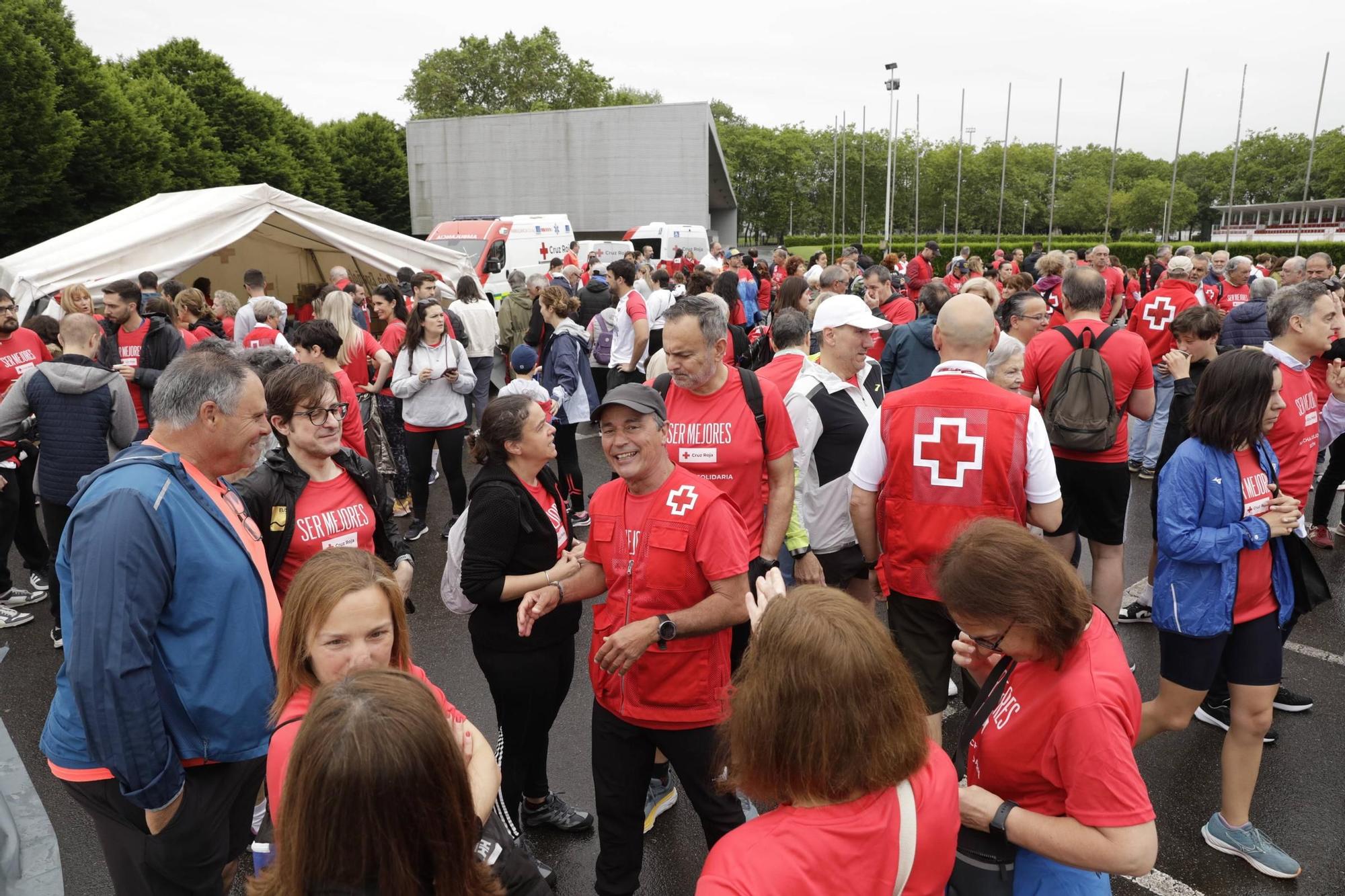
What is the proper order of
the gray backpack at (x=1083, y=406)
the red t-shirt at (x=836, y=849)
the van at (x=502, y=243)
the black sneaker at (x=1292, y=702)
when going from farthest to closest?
the van at (x=502, y=243)
the gray backpack at (x=1083, y=406)
the black sneaker at (x=1292, y=702)
the red t-shirt at (x=836, y=849)

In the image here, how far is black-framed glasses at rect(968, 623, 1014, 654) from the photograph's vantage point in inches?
72.8

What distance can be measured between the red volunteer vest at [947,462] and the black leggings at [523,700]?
141 centimetres

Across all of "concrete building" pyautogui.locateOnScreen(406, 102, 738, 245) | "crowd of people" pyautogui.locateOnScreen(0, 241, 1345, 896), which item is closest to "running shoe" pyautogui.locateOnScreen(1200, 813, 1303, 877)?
"crowd of people" pyautogui.locateOnScreen(0, 241, 1345, 896)

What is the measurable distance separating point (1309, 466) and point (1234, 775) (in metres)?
1.43

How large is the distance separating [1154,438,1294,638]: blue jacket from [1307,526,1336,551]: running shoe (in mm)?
4388

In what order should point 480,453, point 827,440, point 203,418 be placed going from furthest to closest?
point 827,440, point 480,453, point 203,418

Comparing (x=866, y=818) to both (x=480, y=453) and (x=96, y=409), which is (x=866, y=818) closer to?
(x=480, y=453)

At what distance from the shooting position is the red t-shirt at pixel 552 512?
3186mm

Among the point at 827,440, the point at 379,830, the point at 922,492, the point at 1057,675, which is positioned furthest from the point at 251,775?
the point at 827,440

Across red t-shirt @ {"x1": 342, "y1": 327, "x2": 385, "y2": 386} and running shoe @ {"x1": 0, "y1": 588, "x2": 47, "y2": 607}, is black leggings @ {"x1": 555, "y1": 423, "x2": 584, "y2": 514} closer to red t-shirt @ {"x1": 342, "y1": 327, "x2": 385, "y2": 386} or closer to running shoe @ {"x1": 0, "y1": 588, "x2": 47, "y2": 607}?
red t-shirt @ {"x1": 342, "y1": 327, "x2": 385, "y2": 386}

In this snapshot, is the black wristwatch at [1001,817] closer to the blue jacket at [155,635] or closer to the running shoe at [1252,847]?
the blue jacket at [155,635]

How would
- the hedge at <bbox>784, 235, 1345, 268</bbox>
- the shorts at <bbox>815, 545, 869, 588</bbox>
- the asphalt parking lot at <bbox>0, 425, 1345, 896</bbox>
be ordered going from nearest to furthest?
the asphalt parking lot at <bbox>0, 425, 1345, 896</bbox>
the shorts at <bbox>815, 545, 869, 588</bbox>
the hedge at <bbox>784, 235, 1345, 268</bbox>

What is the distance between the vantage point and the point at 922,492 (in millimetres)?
3250

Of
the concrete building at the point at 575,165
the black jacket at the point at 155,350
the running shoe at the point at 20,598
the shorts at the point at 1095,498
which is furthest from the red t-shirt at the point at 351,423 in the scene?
the concrete building at the point at 575,165
